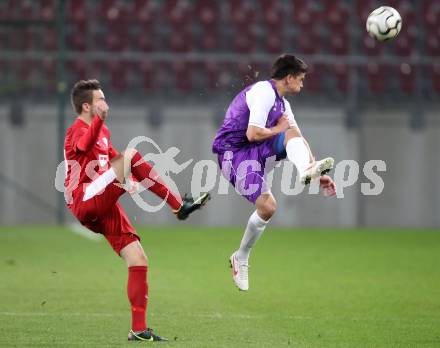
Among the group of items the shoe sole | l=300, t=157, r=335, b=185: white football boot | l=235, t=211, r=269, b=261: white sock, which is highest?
l=300, t=157, r=335, b=185: white football boot

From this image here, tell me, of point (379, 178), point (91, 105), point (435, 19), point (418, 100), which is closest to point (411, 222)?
point (379, 178)

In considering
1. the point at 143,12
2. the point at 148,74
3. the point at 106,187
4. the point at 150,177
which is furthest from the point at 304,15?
the point at 106,187

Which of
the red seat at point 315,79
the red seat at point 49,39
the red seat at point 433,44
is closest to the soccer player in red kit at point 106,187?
the red seat at point 49,39

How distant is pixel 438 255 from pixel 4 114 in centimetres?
841

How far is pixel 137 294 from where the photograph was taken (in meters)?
7.45

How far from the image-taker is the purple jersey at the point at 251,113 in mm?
8508

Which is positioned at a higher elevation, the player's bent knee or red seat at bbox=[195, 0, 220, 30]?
red seat at bbox=[195, 0, 220, 30]

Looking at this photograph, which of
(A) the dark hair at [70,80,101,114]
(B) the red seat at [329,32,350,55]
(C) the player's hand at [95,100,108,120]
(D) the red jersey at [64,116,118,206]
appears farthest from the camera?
(B) the red seat at [329,32,350,55]

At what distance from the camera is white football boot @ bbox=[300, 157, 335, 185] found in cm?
808

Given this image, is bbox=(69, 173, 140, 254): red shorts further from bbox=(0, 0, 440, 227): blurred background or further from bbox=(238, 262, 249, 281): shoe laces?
bbox=(0, 0, 440, 227): blurred background

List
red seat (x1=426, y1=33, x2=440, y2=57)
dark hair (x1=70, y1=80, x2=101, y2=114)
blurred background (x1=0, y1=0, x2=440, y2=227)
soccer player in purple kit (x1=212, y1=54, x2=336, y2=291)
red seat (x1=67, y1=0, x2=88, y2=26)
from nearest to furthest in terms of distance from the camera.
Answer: dark hair (x1=70, y1=80, x2=101, y2=114) < soccer player in purple kit (x1=212, y1=54, x2=336, y2=291) < blurred background (x1=0, y1=0, x2=440, y2=227) < red seat (x1=67, y1=0, x2=88, y2=26) < red seat (x1=426, y1=33, x2=440, y2=57)

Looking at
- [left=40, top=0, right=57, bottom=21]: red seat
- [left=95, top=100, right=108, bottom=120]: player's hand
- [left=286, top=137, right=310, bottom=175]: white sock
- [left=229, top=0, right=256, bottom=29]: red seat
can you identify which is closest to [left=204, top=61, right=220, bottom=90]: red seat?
[left=229, top=0, right=256, bottom=29]: red seat

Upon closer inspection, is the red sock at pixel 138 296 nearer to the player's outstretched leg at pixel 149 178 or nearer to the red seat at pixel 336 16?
the player's outstretched leg at pixel 149 178

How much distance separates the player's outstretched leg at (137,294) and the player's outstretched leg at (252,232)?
1589mm
